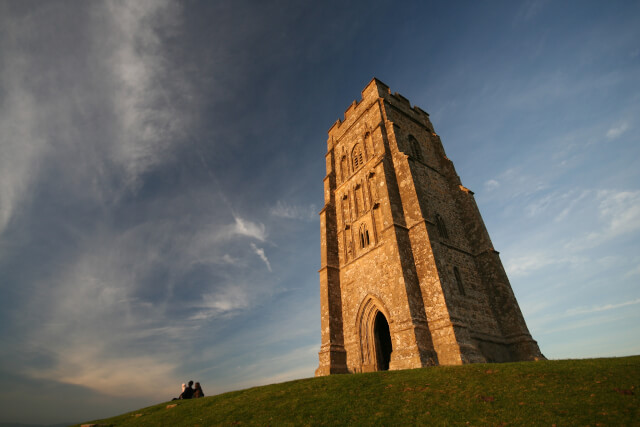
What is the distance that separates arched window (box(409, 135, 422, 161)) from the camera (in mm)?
24927

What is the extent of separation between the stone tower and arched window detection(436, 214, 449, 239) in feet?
0.28

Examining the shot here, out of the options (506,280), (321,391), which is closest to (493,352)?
(506,280)

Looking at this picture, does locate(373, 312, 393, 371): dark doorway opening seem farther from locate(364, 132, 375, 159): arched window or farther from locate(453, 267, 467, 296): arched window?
locate(364, 132, 375, 159): arched window

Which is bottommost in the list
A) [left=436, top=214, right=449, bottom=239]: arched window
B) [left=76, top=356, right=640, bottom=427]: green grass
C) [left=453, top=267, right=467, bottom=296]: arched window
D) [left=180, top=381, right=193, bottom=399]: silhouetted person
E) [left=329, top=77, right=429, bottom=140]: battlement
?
[left=76, top=356, right=640, bottom=427]: green grass

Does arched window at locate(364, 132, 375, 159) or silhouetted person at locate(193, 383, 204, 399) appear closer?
silhouetted person at locate(193, 383, 204, 399)

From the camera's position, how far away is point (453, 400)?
30.1 ft

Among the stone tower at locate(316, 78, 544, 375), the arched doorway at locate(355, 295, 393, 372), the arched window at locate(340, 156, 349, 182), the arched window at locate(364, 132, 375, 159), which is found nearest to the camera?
the stone tower at locate(316, 78, 544, 375)

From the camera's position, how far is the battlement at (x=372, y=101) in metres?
27.2

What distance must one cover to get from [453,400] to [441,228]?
1333 centimetres

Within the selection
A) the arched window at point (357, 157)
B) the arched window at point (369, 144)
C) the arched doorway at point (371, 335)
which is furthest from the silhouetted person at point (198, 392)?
the arched window at point (369, 144)

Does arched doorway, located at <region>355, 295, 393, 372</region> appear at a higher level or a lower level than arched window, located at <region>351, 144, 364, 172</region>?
lower

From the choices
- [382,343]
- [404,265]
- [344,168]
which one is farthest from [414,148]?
[382,343]

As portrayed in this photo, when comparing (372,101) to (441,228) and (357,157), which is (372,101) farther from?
(441,228)

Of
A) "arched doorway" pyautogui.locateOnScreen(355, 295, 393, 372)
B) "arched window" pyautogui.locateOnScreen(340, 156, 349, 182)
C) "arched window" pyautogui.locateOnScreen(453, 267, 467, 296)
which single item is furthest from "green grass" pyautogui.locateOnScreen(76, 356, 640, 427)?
"arched window" pyautogui.locateOnScreen(340, 156, 349, 182)
